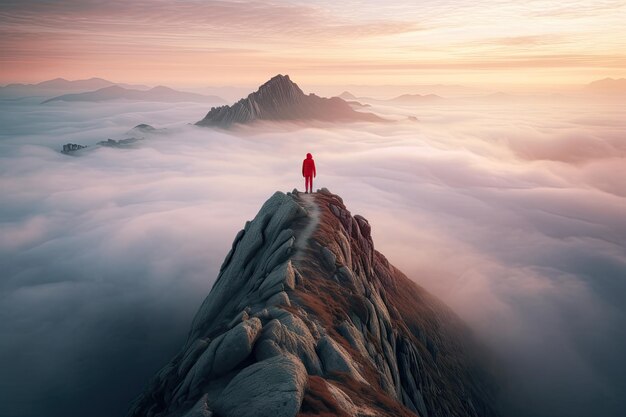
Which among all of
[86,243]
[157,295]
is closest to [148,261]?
[157,295]

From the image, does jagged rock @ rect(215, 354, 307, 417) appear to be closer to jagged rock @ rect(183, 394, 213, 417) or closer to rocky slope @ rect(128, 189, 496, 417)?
rocky slope @ rect(128, 189, 496, 417)

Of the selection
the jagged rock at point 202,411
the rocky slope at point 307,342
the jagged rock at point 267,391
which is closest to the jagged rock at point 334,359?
the rocky slope at point 307,342

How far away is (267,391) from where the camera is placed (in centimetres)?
1709

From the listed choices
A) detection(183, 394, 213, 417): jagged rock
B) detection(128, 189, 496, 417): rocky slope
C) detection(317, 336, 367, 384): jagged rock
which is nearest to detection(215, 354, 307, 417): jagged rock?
detection(128, 189, 496, 417): rocky slope

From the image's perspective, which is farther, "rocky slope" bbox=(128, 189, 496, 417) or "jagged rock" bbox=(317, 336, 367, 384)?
"jagged rock" bbox=(317, 336, 367, 384)

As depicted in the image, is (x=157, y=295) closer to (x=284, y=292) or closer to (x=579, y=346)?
(x=284, y=292)

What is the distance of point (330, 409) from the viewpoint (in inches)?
672

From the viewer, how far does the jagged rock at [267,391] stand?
1620cm

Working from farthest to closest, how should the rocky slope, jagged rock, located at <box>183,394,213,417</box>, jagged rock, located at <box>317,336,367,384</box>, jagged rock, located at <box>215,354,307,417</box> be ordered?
1. jagged rock, located at <box>317,336,367,384</box>
2. the rocky slope
3. jagged rock, located at <box>183,394,213,417</box>
4. jagged rock, located at <box>215,354,307,417</box>

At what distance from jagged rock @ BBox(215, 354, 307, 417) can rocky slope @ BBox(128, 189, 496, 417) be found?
0.06 metres

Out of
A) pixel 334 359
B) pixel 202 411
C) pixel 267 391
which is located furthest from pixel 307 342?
pixel 202 411

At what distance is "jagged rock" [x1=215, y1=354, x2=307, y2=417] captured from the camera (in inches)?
638

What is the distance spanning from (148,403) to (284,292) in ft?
46.8

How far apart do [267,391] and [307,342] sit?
696 cm
